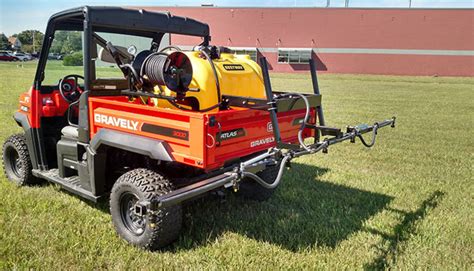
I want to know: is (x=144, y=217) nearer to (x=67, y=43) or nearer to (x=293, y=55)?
(x=67, y=43)

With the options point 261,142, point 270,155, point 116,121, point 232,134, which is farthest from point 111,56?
point 270,155

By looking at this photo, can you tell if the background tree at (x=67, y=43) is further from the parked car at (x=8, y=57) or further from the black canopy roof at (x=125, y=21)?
the parked car at (x=8, y=57)

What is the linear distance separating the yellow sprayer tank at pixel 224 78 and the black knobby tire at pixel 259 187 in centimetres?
91

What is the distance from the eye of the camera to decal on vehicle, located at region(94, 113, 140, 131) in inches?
129

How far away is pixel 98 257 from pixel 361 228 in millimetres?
2355

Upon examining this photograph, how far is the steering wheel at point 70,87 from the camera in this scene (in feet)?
14.7

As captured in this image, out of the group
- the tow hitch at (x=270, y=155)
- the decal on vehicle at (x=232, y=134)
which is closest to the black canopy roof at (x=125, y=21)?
the tow hitch at (x=270, y=155)

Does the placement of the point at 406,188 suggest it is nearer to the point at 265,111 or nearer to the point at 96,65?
the point at 265,111

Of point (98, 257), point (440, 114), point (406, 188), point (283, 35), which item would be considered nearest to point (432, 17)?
point (283, 35)

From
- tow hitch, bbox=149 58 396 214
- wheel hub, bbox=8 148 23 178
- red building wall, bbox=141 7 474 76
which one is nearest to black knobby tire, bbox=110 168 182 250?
tow hitch, bbox=149 58 396 214

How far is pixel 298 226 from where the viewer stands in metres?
3.84

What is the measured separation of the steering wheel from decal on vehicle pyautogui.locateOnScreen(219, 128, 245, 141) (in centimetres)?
221

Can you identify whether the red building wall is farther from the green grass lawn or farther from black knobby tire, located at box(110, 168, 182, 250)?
black knobby tire, located at box(110, 168, 182, 250)

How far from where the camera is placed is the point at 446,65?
38.6 metres
